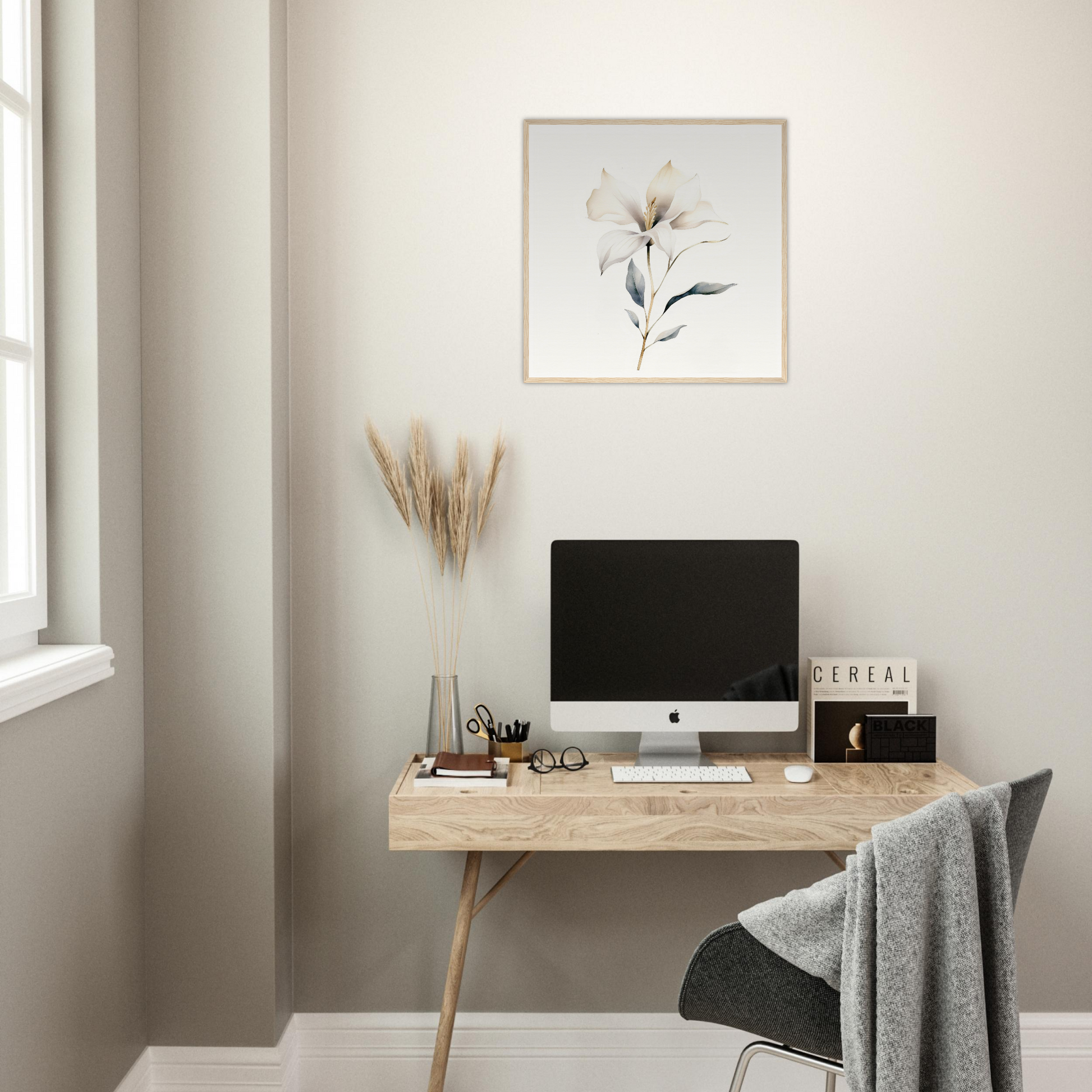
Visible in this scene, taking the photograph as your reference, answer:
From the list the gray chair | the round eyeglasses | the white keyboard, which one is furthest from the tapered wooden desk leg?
the gray chair

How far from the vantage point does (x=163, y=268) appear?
2.02 metres

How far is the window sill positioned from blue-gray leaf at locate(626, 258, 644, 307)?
1374mm

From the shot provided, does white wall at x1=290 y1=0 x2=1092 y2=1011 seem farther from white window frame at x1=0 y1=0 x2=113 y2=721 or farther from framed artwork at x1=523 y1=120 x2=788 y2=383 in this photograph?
white window frame at x1=0 y1=0 x2=113 y2=721

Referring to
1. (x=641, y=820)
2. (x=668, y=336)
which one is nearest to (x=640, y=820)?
(x=641, y=820)

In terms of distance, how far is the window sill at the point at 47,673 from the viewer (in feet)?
4.80

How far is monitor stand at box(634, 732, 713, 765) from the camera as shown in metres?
2.06

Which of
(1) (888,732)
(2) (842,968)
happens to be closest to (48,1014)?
(2) (842,968)

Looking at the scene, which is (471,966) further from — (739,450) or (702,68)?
(702,68)

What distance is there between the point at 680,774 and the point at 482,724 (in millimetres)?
472

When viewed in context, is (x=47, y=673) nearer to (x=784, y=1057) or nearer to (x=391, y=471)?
(x=391, y=471)

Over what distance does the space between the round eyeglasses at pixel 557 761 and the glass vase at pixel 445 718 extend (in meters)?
0.18

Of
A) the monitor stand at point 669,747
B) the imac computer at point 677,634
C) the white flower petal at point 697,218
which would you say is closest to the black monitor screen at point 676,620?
the imac computer at point 677,634

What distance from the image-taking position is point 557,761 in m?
2.13

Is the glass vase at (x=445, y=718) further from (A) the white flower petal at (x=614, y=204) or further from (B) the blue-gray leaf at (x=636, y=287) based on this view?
(A) the white flower petal at (x=614, y=204)
